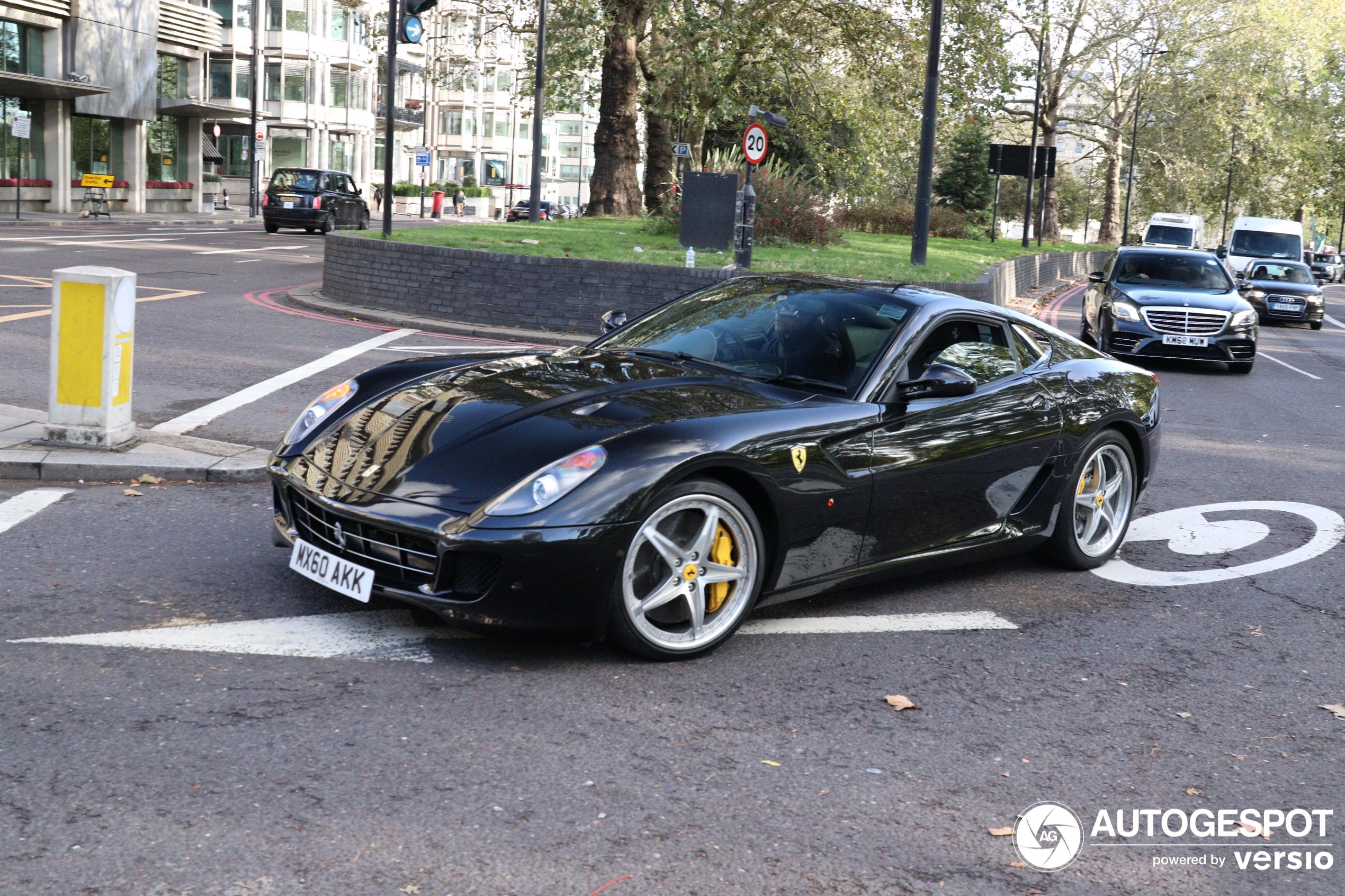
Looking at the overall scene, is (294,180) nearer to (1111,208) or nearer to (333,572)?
(333,572)

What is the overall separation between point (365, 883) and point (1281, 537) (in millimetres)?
5835

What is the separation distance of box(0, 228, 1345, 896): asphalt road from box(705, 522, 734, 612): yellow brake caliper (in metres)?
0.19

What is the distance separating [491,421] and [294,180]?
3350 cm

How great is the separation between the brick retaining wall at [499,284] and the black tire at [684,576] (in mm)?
10727

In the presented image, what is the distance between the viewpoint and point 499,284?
16.1 metres

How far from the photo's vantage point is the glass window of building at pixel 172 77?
164ft

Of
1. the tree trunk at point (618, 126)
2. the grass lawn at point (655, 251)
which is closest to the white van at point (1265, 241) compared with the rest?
the grass lawn at point (655, 251)

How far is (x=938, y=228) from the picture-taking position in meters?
45.4

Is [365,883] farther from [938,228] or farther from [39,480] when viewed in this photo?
[938,228]

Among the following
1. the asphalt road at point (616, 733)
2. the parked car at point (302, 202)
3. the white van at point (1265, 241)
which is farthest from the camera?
the parked car at point (302, 202)

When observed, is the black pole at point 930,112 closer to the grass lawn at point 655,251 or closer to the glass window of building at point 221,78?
the grass lawn at point 655,251

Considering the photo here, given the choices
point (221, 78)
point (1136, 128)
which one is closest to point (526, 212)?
point (221, 78)

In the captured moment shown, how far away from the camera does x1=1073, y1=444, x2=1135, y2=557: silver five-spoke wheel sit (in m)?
6.27

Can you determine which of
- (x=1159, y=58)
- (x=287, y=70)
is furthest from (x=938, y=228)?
(x=287, y=70)
